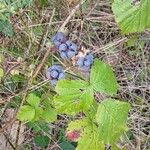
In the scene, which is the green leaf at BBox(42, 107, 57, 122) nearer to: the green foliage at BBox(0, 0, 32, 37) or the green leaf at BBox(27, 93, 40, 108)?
the green leaf at BBox(27, 93, 40, 108)

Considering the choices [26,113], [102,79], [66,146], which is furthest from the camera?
[66,146]

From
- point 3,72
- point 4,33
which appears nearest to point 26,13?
point 4,33

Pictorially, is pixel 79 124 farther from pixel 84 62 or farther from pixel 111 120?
pixel 84 62

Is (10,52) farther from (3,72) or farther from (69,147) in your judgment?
(69,147)

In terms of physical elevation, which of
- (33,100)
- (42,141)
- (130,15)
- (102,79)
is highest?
(130,15)

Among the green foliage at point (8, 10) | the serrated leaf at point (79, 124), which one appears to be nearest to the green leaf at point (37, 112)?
the serrated leaf at point (79, 124)

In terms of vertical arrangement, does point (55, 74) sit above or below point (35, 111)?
above

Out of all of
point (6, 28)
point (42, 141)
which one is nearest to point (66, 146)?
point (42, 141)
